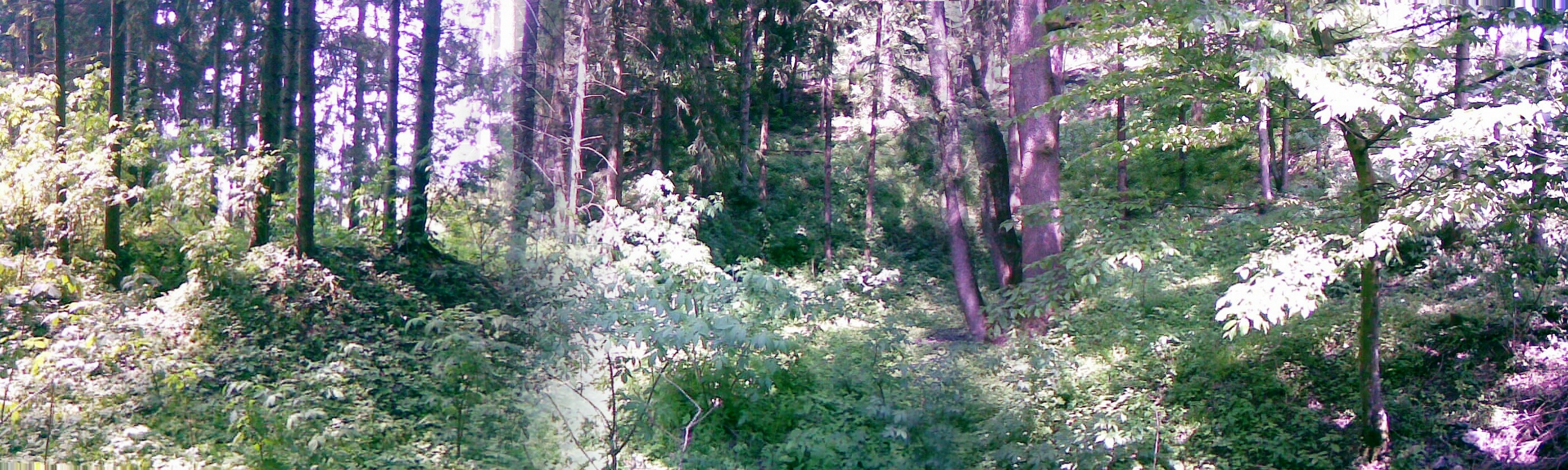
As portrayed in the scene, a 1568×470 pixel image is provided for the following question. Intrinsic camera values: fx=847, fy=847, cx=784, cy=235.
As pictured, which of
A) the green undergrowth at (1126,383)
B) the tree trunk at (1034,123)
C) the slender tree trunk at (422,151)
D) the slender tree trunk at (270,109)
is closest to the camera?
the slender tree trunk at (422,151)

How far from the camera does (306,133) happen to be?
396 cm

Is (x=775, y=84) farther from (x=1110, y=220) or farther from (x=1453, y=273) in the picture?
(x=1453, y=273)

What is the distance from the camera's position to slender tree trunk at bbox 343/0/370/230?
12.1ft

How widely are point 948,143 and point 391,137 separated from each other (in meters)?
3.97

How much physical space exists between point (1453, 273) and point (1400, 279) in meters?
0.27

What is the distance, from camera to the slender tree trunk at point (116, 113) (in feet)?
14.0

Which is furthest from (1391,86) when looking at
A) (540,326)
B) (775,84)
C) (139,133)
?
(139,133)

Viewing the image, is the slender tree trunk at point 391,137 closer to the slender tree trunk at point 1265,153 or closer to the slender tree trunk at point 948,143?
the slender tree trunk at point 948,143

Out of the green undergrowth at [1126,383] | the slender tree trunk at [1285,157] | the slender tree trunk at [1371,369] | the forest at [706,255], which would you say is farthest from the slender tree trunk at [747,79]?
the slender tree trunk at [1371,369]

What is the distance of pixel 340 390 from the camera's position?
372 centimetres

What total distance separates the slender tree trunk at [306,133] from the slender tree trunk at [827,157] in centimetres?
278

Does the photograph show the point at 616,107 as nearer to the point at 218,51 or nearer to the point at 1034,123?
the point at 218,51

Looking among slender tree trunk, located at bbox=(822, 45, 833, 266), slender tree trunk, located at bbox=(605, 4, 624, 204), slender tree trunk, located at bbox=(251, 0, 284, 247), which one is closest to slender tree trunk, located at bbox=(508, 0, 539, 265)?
slender tree trunk, located at bbox=(605, 4, 624, 204)

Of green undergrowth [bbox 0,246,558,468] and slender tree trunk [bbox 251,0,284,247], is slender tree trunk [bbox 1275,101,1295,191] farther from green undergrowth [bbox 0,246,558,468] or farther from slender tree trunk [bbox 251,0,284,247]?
slender tree trunk [bbox 251,0,284,247]
